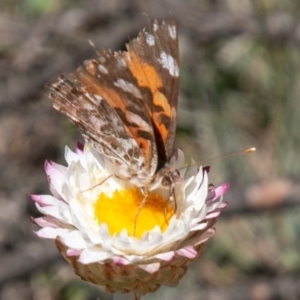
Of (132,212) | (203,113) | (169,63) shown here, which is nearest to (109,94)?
(169,63)

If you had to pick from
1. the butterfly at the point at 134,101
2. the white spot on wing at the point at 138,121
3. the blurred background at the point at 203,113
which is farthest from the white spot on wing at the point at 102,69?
the blurred background at the point at 203,113

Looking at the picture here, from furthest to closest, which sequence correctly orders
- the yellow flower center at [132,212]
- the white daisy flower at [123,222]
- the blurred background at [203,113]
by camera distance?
the blurred background at [203,113] < the yellow flower center at [132,212] < the white daisy flower at [123,222]

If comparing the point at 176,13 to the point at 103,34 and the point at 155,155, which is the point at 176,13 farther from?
the point at 155,155

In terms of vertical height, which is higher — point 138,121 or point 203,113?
point 138,121

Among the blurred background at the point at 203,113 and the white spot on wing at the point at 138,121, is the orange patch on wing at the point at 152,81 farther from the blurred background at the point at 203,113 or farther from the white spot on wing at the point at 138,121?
the blurred background at the point at 203,113

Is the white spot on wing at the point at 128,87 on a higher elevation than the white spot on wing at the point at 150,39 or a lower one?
lower

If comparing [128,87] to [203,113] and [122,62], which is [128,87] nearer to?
[122,62]
